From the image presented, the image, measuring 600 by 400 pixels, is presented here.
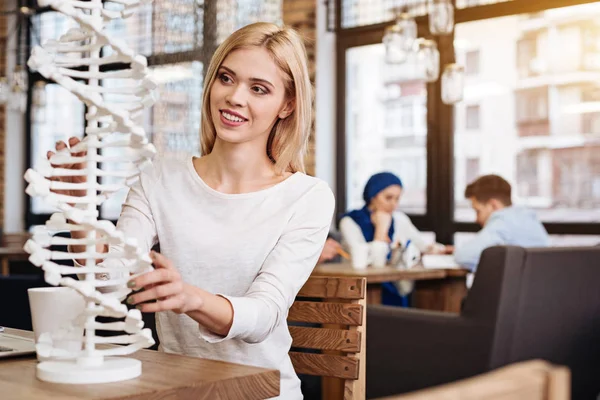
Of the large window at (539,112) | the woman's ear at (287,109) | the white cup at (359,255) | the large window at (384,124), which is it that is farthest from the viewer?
the large window at (384,124)

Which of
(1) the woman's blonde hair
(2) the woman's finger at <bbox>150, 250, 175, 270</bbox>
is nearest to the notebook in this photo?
(1) the woman's blonde hair

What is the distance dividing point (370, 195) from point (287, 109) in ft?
9.95

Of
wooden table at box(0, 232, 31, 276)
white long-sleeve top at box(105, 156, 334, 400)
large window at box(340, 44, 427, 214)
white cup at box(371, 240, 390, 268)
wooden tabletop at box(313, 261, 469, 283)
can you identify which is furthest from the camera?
large window at box(340, 44, 427, 214)

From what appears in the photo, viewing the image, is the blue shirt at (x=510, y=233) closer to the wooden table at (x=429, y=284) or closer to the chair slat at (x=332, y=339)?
the wooden table at (x=429, y=284)

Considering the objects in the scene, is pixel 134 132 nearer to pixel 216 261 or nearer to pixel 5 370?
pixel 5 370

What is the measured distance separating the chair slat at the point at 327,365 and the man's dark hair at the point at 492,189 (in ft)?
9.98

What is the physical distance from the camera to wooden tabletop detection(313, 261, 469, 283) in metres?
3.81

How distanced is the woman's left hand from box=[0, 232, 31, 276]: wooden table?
4.19m

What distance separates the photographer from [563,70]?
491 cm

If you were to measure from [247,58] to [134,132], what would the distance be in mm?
603

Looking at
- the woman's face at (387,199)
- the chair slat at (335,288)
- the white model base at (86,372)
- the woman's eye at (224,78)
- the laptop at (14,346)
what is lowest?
the laptop at (14,346)

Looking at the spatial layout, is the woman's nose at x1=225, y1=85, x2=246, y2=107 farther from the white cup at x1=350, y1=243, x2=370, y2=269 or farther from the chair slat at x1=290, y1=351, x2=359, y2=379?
the white cup at x1=350, y1=243, x2=370, y2=269

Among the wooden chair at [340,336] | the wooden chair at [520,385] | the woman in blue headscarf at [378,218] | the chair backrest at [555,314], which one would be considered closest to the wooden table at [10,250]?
the woman in blue headscarf at [378,218]

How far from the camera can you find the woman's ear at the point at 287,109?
1.77 meters
